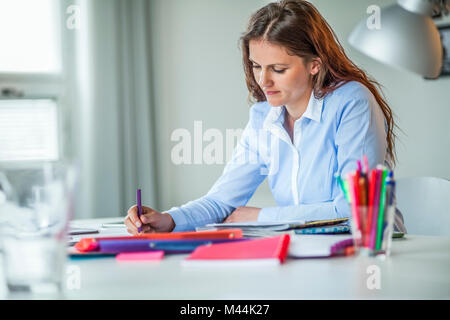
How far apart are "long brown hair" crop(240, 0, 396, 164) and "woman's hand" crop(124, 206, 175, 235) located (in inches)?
23.0

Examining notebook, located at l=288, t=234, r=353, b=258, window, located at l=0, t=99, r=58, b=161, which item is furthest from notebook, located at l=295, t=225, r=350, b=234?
window, located at l=0, t=99, r=58, b=161

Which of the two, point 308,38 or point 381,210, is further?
point 308,38

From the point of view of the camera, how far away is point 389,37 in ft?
3.66

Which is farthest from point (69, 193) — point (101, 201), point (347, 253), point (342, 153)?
point (101, 201)

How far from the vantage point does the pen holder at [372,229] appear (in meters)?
0.99

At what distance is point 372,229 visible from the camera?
999 mm

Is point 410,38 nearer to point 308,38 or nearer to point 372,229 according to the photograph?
point 372,229

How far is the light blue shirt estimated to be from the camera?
1.60m

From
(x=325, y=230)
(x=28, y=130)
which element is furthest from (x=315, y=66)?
(x=28, y=130)

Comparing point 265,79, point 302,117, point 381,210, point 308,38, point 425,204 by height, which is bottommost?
point 425,204

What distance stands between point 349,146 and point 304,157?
19cm

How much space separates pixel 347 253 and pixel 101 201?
2.52m

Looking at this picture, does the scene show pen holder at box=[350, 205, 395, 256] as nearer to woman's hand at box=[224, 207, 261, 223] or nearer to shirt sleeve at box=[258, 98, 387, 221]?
shirt sleeve at box=[258, 98, 387, 221]

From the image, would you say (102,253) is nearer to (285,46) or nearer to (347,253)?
(347,253)
